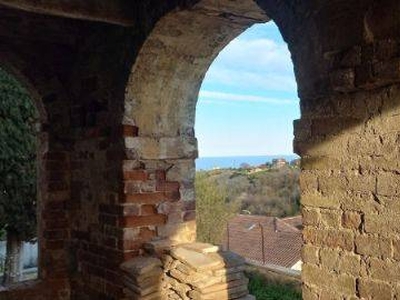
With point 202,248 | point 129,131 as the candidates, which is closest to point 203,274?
point 202,248

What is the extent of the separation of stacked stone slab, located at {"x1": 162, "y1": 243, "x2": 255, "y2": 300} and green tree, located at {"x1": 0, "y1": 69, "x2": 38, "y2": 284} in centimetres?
563

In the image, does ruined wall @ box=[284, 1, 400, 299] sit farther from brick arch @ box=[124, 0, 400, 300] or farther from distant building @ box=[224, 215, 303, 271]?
distant building @ box=[224, 215, 303, 271]

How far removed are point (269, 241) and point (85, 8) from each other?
14.9 m

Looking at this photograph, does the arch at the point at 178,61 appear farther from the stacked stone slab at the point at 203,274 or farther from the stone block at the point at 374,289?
the stone block at the point at 374,289

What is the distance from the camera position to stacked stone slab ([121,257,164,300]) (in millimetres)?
3402

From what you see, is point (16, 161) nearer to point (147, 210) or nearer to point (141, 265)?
point (147, 210)

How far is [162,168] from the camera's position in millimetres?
3859

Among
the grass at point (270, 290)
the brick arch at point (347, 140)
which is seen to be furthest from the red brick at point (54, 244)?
the grass at point (270, 290)

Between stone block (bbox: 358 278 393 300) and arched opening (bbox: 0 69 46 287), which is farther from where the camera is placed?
arched opening (bbox: 0 69 46 287)

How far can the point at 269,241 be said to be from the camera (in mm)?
17156

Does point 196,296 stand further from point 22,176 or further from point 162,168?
point 22,176

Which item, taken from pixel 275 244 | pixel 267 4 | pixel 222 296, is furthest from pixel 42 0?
pixel 275 244

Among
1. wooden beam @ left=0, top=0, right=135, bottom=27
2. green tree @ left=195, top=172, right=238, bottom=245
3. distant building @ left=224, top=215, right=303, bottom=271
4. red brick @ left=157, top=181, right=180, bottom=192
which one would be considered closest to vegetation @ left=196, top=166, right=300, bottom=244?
green tree @ left=195, top=172, right=238, bottom=245

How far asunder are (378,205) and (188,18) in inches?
71.8
